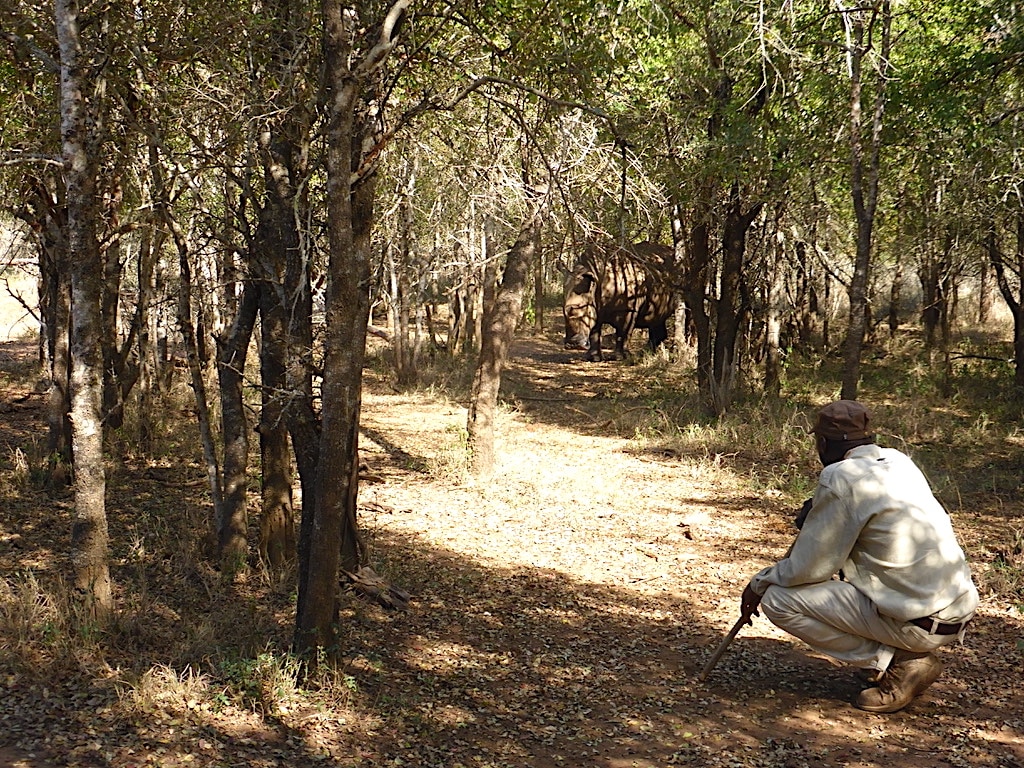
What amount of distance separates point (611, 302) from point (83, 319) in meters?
15.0

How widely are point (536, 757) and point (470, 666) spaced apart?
3.60 ft

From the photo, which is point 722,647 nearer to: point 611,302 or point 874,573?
point 874,573

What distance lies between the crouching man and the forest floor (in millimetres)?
294

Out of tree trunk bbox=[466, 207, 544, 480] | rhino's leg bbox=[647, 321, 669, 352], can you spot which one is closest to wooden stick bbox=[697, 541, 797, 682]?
tree trunk bbox=[466, 207, 544, 480]

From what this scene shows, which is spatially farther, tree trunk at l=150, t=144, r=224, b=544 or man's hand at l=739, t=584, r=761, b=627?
tree trunk at l=150, t=144, r=224, b=544

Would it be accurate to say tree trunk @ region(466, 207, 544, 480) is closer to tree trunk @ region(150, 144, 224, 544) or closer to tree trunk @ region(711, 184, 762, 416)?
tree trunk @ region(150, 144, 224, 544)

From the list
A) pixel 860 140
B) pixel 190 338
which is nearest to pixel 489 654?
pixel 190 338

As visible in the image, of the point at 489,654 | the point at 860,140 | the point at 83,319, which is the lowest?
the point at 489,654

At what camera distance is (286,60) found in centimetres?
579

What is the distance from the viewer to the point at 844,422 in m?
4.78

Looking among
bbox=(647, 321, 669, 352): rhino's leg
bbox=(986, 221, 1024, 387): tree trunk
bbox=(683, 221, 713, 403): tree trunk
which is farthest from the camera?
bbox=(647, 321, 669, 352): rhino's leg

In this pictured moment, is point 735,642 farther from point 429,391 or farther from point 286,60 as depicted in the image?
point 429,391

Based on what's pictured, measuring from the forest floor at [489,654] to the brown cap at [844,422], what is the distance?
4.34ft

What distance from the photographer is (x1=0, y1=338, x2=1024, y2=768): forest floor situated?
14.3 ft
